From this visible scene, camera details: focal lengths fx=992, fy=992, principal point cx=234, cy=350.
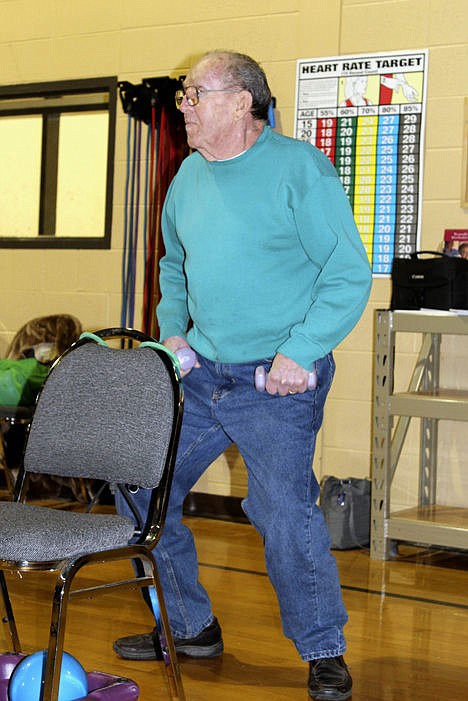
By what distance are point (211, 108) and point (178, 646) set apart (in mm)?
1333

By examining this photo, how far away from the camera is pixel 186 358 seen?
92.6 inches

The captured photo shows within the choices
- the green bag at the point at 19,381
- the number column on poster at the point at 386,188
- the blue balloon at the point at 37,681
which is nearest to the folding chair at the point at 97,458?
the blue balloon at the point at 37,681

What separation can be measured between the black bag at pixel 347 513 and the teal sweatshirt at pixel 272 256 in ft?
5.67

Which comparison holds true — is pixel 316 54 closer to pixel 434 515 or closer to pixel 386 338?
pixel 386 338

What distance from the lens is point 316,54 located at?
170 inches

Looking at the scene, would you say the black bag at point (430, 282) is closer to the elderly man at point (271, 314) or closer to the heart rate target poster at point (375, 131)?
the heart rate target poster at point (375, 131)

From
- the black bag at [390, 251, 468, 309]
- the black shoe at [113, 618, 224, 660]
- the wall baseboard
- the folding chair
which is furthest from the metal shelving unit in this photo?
the folding chair

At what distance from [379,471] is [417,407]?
0.99 feet

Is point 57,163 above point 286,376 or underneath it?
above

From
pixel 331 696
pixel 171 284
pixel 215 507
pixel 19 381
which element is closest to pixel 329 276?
pixel 171 284

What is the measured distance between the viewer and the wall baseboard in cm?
447

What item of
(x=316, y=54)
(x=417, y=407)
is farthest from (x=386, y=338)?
(x=316, y=54)

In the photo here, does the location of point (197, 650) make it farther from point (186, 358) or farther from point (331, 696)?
point (186, 358)

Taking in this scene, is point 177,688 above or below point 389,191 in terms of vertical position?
below
